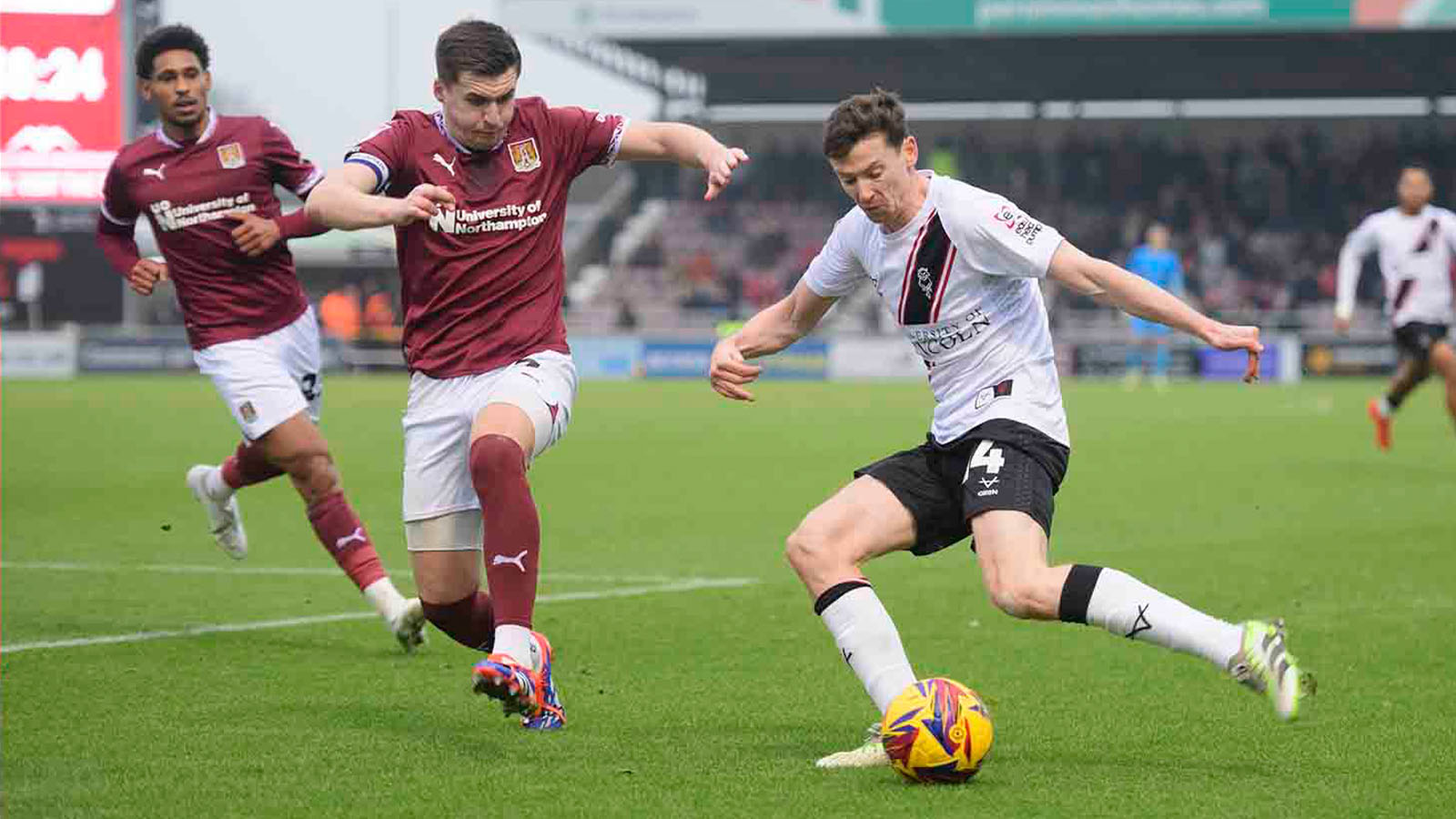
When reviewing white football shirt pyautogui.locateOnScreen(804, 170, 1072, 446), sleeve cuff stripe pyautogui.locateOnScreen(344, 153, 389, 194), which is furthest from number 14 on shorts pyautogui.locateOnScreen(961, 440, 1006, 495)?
sleeve cuff stripe pyautogui.locateOnScreen(344, 153, 389, 194)

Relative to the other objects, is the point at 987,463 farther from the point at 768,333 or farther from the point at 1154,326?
the point at 1154,326

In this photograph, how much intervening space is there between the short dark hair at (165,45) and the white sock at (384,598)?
95.1 inches

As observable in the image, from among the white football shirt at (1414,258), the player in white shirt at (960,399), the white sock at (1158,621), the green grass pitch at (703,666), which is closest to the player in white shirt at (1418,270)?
the white football shirt at (1414,258)

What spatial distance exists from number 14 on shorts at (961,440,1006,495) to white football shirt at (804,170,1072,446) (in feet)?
0.37

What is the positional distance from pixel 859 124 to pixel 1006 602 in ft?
4.79

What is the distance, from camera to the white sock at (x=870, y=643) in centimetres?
598

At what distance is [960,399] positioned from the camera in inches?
250

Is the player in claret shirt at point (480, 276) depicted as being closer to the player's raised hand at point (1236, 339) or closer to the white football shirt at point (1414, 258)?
the player's raised hand at point (1236, 339)

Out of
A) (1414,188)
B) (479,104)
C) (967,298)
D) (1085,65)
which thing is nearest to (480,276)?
(479,104)

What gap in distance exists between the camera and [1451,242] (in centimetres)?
1655

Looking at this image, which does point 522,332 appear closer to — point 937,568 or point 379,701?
point 379,701

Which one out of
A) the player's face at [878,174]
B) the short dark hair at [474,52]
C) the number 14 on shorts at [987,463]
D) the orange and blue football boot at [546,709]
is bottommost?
the orange and blue football boot at [546,709]

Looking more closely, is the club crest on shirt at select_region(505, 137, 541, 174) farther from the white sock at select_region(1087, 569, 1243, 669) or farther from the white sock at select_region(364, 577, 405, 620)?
the white sock at select_region(1087, 569, 1243, 669)

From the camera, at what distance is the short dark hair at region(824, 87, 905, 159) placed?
594 cm
